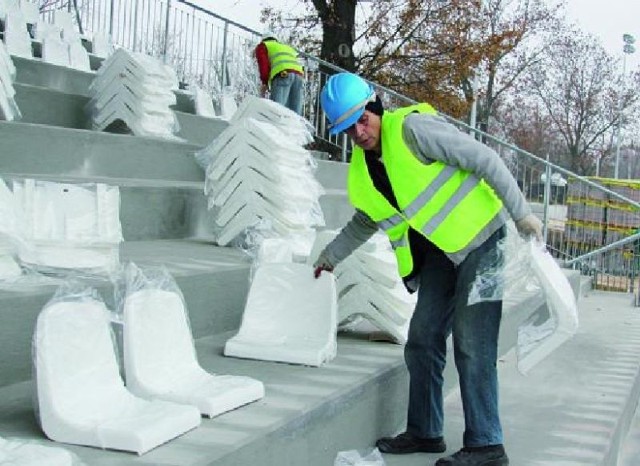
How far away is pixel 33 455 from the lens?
7.78 ft

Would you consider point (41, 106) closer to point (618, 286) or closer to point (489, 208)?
point (489, 208)

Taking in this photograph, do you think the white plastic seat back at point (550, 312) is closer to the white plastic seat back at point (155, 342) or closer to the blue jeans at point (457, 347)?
the blue jeans at point (457, 347)

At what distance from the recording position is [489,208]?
3.52 metres

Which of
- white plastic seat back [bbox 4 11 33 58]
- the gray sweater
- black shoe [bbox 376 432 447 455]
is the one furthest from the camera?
white plastic seat back [bbox 4 11 33 58]

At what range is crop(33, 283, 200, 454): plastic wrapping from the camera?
2631mm

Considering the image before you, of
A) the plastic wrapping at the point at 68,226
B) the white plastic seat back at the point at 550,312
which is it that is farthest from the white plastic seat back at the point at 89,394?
the white plastic seat back at the point at 550,312

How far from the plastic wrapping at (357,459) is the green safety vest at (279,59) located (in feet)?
21.6

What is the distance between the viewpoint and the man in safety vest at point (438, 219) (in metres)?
3.40

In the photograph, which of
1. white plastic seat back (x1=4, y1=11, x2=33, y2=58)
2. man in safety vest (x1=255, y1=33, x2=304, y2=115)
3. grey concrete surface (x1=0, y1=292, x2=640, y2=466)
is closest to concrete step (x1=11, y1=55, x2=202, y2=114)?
white plastic seat back (x1=4, y1=11, x2=33, y2=58)

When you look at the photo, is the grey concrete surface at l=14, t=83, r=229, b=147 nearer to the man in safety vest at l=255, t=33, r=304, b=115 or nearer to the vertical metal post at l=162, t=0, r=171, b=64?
the man in safety vest at l=255, t=33, r=304, b=115

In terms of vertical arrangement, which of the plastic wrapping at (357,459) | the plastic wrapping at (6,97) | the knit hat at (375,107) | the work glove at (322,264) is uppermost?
the plastic wrapping at (6,97)

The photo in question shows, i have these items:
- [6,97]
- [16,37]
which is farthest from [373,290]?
[16,37]

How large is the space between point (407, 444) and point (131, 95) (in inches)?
165

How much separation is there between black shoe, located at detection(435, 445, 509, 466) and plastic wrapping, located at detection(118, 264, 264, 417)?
2.97 feet
